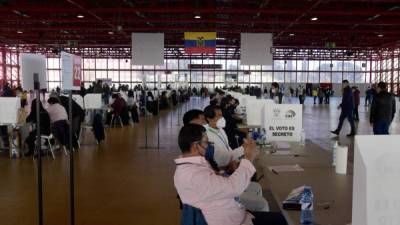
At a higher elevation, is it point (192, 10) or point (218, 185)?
point (192, 10)

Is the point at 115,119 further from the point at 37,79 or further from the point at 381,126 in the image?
the point at 37,79

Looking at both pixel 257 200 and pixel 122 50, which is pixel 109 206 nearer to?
pixel 257 200

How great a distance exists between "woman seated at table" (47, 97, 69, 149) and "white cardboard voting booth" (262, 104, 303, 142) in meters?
4.77

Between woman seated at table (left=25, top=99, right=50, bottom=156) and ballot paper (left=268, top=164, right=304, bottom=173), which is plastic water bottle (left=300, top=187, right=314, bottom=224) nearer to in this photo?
ballot paper (left=268, top=164, right=304, bottom=173)

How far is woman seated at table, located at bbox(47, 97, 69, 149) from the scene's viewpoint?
334 inches

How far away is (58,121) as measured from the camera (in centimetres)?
846

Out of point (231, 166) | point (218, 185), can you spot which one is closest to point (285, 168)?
point (231, 166)

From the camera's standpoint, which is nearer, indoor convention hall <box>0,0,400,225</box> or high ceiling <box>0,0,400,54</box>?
indoor convention hall <box>0,0,400,225</box>

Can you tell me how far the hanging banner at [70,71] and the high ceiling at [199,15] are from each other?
11.5 metres

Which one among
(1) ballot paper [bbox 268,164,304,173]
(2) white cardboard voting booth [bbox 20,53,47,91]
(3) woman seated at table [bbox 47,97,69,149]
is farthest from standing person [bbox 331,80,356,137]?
(2) white cardboard voting booth [bbox 20,53,47,91]

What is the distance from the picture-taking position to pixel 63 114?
8586 millimetres

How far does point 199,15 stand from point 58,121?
1227cm

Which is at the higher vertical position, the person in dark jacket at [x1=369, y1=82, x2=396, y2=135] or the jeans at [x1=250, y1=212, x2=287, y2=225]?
the person in dark jacket at [x1=369, y1=82, x2=396, y2=135]

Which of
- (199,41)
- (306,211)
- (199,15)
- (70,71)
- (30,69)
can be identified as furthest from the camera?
(199,15)
